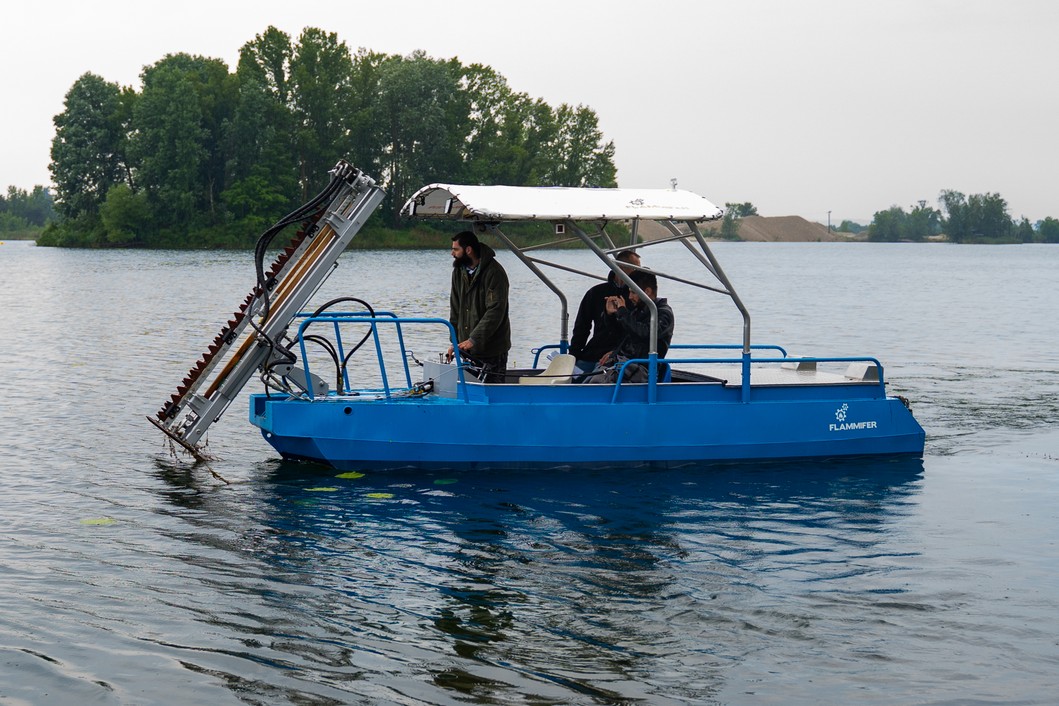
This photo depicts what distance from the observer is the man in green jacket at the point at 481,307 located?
11953 millimetres

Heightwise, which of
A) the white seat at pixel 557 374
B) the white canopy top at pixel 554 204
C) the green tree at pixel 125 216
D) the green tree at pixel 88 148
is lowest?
the white seat at pixel 557 374

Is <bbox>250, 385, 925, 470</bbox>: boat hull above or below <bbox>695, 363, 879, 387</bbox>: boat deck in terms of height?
below

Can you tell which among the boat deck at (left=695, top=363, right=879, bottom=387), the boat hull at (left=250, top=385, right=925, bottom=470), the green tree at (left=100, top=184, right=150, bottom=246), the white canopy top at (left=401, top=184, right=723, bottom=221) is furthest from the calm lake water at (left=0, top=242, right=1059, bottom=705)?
the green tree at (left=100, top=184, right=150, bottom=246)

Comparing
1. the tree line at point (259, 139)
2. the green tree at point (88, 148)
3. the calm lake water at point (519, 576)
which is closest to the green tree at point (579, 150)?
the tree line at point (259, 139)

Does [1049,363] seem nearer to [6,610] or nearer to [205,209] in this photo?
[6,610]

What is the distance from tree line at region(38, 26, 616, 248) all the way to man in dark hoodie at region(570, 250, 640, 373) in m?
84.2

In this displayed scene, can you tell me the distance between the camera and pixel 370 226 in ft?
304

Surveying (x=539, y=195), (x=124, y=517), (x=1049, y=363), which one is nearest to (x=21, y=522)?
(x=124, y=517)

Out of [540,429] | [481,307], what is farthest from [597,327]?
[540,429]

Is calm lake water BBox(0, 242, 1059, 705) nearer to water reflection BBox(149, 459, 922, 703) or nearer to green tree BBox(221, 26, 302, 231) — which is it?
water reflection BBox(149, 459, 922, 703)

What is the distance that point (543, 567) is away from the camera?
9117 mm

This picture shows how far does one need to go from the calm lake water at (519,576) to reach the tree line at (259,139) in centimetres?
8192

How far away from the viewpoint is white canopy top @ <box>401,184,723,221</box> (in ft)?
37.1

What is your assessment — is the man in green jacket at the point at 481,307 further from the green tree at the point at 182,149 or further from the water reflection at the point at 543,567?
the green tree at the point at 182,149
